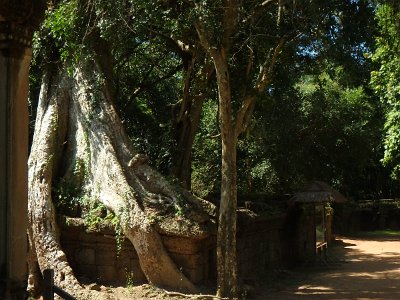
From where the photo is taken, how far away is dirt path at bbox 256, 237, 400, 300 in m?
11.1

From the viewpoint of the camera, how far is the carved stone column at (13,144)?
185 inches

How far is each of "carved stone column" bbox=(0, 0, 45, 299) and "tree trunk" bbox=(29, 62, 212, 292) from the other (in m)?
5.51

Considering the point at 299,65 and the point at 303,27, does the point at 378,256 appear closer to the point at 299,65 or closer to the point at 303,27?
the point at 299,65

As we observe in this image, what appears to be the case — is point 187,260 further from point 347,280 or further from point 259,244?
point 347,280

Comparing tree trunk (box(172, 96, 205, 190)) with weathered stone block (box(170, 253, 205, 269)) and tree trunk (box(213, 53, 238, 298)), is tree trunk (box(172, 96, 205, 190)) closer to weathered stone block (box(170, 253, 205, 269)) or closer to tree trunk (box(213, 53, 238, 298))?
weathered stone block (box(170, 253, 205, 269))

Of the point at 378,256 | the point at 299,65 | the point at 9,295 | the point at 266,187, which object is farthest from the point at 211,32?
the point at 266,187

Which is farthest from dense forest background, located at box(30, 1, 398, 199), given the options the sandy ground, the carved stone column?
the carved stone column

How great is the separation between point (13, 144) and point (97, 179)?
6671 millimetres

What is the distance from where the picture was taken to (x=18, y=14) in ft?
15.9

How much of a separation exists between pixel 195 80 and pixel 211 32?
13.7 ft

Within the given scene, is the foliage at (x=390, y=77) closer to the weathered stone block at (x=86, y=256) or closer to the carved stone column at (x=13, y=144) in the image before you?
the weathered stone block at (x=86, y=256)

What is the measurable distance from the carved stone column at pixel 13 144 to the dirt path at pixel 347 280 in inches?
272

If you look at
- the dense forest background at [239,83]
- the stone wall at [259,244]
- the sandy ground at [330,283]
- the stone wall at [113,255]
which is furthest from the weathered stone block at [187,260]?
the dense forest background at [239,83]

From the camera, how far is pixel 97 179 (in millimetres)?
11375
